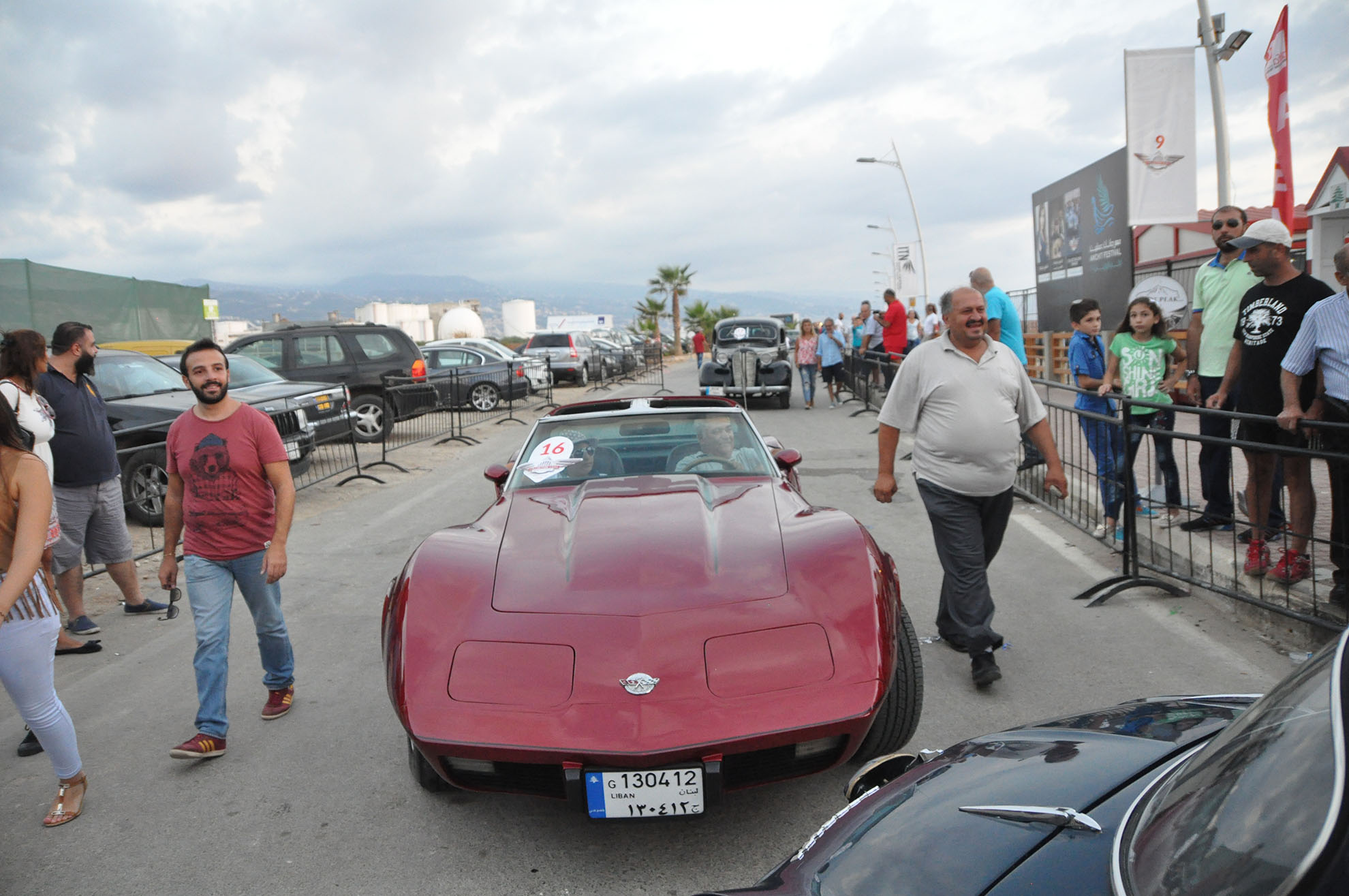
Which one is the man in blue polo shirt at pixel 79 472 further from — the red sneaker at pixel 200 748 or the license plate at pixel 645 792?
the license plate at pixel 645 792

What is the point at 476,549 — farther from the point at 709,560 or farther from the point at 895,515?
the point at 895,515


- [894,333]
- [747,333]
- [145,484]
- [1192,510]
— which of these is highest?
[747,333]

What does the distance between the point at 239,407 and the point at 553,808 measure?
226 centimetres

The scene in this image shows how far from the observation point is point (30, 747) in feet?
13.5

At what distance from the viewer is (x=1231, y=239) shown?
5895mm

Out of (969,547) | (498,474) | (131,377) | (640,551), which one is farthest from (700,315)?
(640,551)

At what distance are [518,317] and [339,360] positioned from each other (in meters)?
137

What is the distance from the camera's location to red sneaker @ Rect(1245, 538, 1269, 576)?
4.94 meters

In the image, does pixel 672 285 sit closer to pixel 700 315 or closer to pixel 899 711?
pixel 700 315

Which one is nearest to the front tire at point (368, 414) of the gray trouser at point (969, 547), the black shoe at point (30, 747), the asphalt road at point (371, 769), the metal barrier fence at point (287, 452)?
the metal barrier fence at point (287, 452)

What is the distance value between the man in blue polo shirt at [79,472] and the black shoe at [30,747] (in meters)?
1.54

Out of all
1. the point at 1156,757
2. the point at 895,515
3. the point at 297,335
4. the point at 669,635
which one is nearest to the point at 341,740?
the point at 669,635

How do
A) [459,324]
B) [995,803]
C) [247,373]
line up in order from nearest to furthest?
[995,803] < [247,373] < [459,324]

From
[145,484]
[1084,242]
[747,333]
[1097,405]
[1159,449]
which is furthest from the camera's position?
[747,333]
